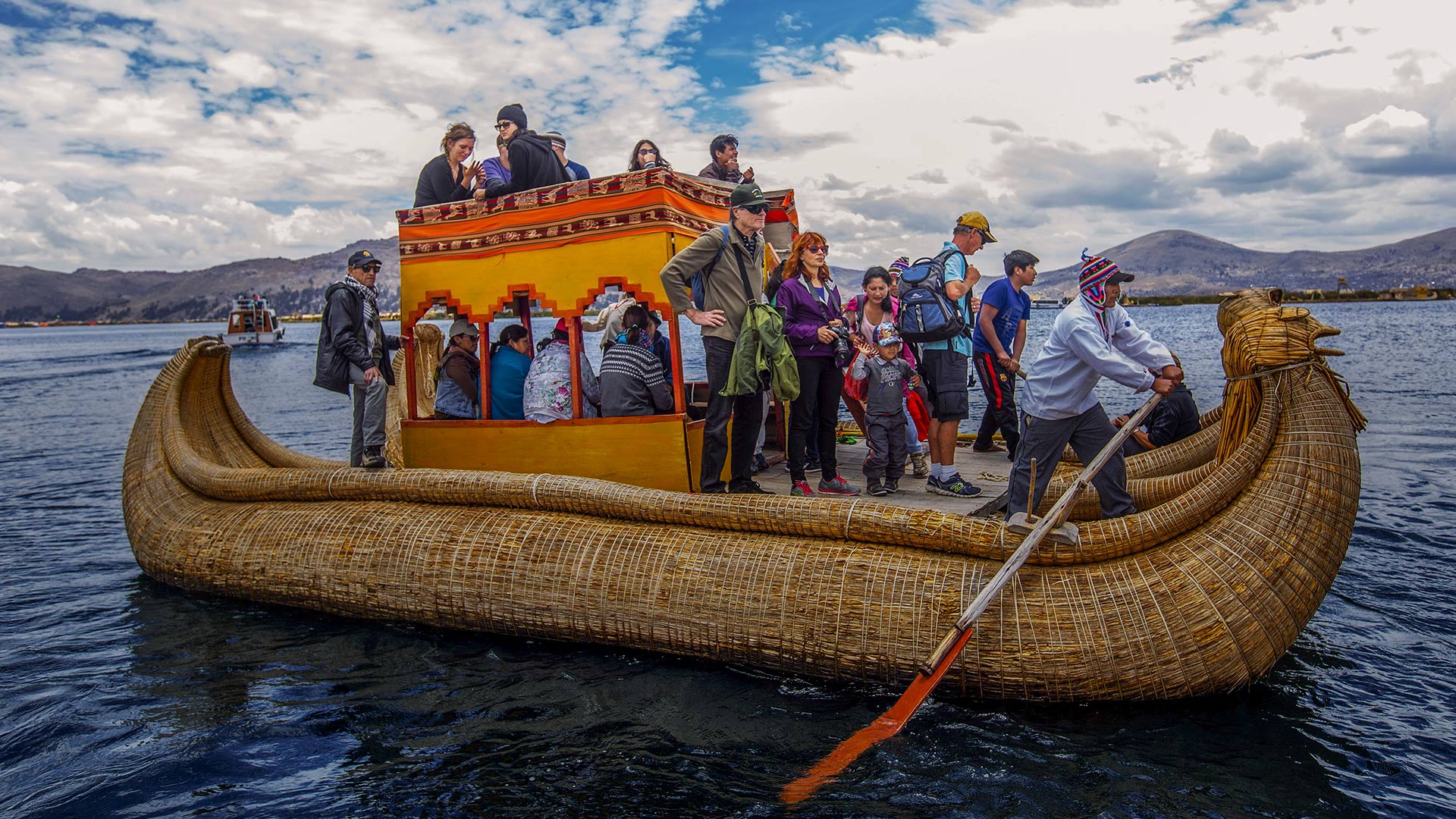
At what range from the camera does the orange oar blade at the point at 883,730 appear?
4.96 meters

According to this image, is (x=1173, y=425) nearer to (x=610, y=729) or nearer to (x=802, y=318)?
(x=802, y=318)

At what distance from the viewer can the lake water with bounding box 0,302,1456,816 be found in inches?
191

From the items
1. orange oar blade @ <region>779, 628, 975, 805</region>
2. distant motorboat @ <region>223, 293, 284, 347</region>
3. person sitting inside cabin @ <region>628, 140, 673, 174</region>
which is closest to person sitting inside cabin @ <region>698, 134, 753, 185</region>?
person sitting inside cabin @ <region>628, 140, 673, 174</region>

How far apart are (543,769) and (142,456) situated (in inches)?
254

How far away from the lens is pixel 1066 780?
4.84 m

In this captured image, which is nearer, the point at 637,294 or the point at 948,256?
the point at 637,294

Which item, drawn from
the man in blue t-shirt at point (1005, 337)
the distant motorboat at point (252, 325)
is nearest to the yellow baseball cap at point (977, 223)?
the man in blue t-shirt at point (1005, 337)

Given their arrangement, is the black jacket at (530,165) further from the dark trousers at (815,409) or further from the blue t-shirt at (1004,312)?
the blue t-shirt at (1004,312)

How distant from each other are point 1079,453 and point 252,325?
92131 millimetres

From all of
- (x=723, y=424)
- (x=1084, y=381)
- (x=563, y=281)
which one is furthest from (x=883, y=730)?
(x=563, y=281)

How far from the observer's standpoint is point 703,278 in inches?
283

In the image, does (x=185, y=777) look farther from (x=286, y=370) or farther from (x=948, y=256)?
(x=286, y=370)

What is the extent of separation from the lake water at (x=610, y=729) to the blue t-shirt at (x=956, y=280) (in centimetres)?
330

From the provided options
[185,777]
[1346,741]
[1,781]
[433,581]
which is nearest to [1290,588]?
[1346,741]
